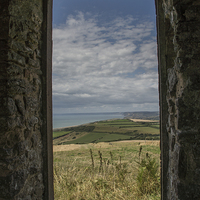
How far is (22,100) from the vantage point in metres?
1.75

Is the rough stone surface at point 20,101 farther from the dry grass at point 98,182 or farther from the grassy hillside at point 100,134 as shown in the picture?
the grassy hillside at point 100,134

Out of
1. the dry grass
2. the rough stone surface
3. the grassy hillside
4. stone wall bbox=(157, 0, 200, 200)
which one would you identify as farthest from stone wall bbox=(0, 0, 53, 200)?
the grassy hillside

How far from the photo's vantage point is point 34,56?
1988 millimetres

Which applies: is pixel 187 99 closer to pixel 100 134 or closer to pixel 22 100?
pixel 22 100

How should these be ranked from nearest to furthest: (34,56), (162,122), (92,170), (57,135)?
(162,122) → (34,56) → (92,170) → (57,135)

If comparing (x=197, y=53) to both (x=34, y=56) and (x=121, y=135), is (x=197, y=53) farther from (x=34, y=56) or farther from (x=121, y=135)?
(x=121, y=135)

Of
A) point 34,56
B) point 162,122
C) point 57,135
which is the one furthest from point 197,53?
point 57,135

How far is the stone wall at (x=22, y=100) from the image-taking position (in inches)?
61.3

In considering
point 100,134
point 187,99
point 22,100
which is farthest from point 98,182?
point 100,134

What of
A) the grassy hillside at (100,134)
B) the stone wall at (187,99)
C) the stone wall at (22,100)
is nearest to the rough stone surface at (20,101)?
the stone wall at (22,100)

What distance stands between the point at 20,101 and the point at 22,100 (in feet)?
0.14

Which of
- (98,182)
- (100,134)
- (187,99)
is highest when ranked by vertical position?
(187,99)

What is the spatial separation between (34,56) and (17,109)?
689 millimetres

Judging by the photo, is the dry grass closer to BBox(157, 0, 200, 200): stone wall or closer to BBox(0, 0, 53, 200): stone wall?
BBox(0, 0, 53, 200): stone wall
